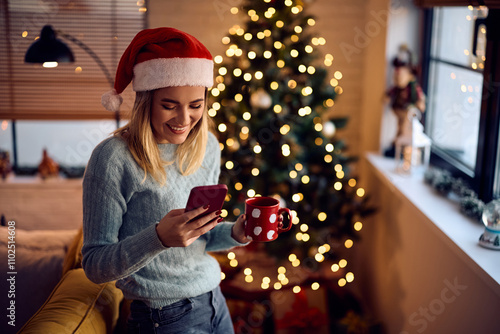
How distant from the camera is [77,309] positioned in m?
1.42

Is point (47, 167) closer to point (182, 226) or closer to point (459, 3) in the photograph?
point (182, 226)

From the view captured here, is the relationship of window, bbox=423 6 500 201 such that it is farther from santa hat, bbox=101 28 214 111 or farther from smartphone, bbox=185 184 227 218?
smartphone, bbox=185 184 227 218

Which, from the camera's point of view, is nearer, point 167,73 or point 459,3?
point 167,73

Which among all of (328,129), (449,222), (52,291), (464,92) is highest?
(464,92)

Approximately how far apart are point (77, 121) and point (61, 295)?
6.65 feet

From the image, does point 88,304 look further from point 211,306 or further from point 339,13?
point 339,13

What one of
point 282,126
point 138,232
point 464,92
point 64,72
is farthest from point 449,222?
point 64,72

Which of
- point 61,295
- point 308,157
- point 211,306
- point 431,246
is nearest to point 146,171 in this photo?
point 211,306

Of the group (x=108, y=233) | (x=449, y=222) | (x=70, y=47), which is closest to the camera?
(x=108, y=233)

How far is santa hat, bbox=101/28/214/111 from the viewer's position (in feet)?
3.96

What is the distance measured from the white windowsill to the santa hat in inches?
38.5

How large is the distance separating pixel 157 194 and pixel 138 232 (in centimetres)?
11

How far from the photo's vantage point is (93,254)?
1.16m

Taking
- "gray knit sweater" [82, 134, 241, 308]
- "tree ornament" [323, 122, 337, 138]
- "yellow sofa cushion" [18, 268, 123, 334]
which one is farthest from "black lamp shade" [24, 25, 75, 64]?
"tree ornament" [323, 122, 337, 138]
